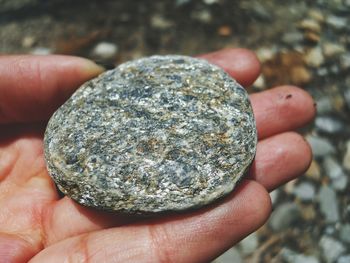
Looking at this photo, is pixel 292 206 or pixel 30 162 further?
pixel 292 206

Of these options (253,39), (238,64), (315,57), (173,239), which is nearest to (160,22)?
(253,39)

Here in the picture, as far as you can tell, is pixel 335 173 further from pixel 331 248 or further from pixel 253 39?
pixel 253 39

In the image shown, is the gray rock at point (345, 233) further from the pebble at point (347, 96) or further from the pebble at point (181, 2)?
the pebble at point (181, 2)

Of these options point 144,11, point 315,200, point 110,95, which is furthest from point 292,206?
point 144,11

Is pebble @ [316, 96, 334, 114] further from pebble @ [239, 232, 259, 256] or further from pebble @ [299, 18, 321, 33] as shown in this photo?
pebble @ [239, 232, 259, 256]

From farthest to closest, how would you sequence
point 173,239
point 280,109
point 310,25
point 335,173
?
point 310,25
point 335,173
point 280,109
point 173,239

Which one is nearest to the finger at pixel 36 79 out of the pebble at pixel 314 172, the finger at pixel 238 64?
the finger at pixel 238 64

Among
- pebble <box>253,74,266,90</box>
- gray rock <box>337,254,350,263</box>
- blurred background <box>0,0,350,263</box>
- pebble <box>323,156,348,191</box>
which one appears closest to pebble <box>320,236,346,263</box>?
gray rock <box>337,254,350,263</box>

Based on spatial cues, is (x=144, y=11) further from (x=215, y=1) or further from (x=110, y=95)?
(x=110, y=95)
